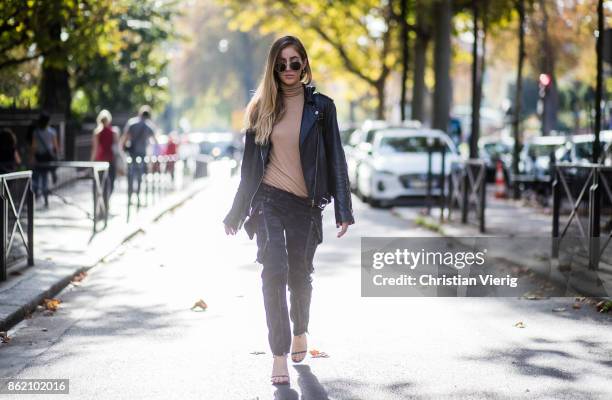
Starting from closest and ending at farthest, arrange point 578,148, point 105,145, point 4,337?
point 4,337 < point 105,145 < point 578,148

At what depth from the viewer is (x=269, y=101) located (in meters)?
6.11

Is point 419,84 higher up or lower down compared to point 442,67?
lower down

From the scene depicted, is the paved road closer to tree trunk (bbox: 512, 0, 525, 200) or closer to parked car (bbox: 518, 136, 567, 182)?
tree trunk (bbox: 512, 0, 525, 200)

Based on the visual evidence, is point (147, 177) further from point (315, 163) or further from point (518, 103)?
point (315, 163)

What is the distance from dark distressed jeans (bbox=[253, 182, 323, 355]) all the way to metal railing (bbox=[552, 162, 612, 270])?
15.5ft

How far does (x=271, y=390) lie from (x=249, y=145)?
1.35 m

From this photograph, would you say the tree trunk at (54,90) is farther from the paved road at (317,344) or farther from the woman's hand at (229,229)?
the woman's hand at (229,229)

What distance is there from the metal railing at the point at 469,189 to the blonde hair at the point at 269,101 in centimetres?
890

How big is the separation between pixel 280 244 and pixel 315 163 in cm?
49

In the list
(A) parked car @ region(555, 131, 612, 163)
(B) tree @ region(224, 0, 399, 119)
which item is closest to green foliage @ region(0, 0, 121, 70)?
(A) parked car @ region(555, 131, 612, 163)

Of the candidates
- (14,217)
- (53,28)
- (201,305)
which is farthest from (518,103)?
(201,305)

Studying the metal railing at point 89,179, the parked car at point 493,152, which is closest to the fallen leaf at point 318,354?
the metal railing at point 89,179

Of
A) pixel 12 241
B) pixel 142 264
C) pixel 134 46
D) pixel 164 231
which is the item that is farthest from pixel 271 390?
pixel 134 46

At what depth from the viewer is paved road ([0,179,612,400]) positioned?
594 cm
